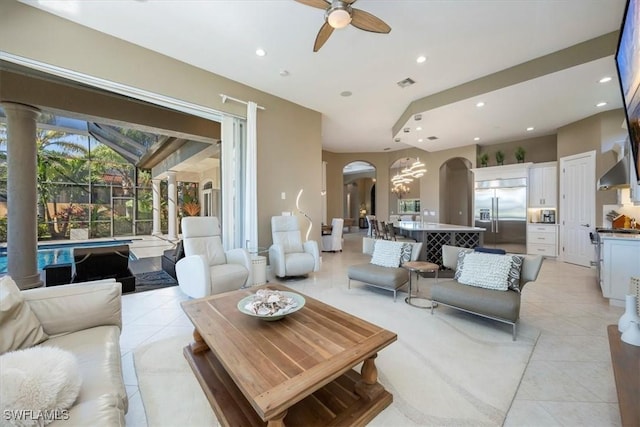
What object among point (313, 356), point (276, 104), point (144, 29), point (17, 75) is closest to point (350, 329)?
point (313, 356)

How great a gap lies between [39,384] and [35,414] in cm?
9

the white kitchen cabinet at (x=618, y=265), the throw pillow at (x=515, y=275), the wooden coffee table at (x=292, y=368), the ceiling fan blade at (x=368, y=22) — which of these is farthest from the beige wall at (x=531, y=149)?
the wooden coffee table at (x=292, y=368)

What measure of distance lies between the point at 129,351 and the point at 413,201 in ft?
32.3

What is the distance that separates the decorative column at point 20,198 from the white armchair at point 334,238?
5.67 metres

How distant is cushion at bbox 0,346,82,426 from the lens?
2.86ft

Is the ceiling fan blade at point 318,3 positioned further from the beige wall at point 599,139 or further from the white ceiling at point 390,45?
the beige wall at point 599,139

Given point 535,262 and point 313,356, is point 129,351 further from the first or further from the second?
point 535,262

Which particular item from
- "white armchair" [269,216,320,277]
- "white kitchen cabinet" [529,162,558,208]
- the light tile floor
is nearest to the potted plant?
"white kitchen cabinet" [529,162,558,208]

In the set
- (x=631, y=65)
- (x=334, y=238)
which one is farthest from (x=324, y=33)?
(x=334, y=238)

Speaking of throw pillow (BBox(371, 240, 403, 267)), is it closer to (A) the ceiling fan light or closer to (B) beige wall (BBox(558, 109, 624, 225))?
(A) the ceiling fan light

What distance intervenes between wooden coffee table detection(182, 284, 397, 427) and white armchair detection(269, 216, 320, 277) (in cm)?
224

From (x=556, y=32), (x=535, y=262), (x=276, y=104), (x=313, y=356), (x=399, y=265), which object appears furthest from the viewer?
(x=276, y=104)

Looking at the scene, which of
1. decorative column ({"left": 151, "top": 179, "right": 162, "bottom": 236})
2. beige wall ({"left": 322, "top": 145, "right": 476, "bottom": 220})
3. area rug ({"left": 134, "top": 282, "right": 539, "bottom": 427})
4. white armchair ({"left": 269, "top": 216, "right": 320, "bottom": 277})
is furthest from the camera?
decorative column ({"left": 151, "top": 179, "right": 162, "bottom": 236})

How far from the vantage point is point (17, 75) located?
3.70 metres
